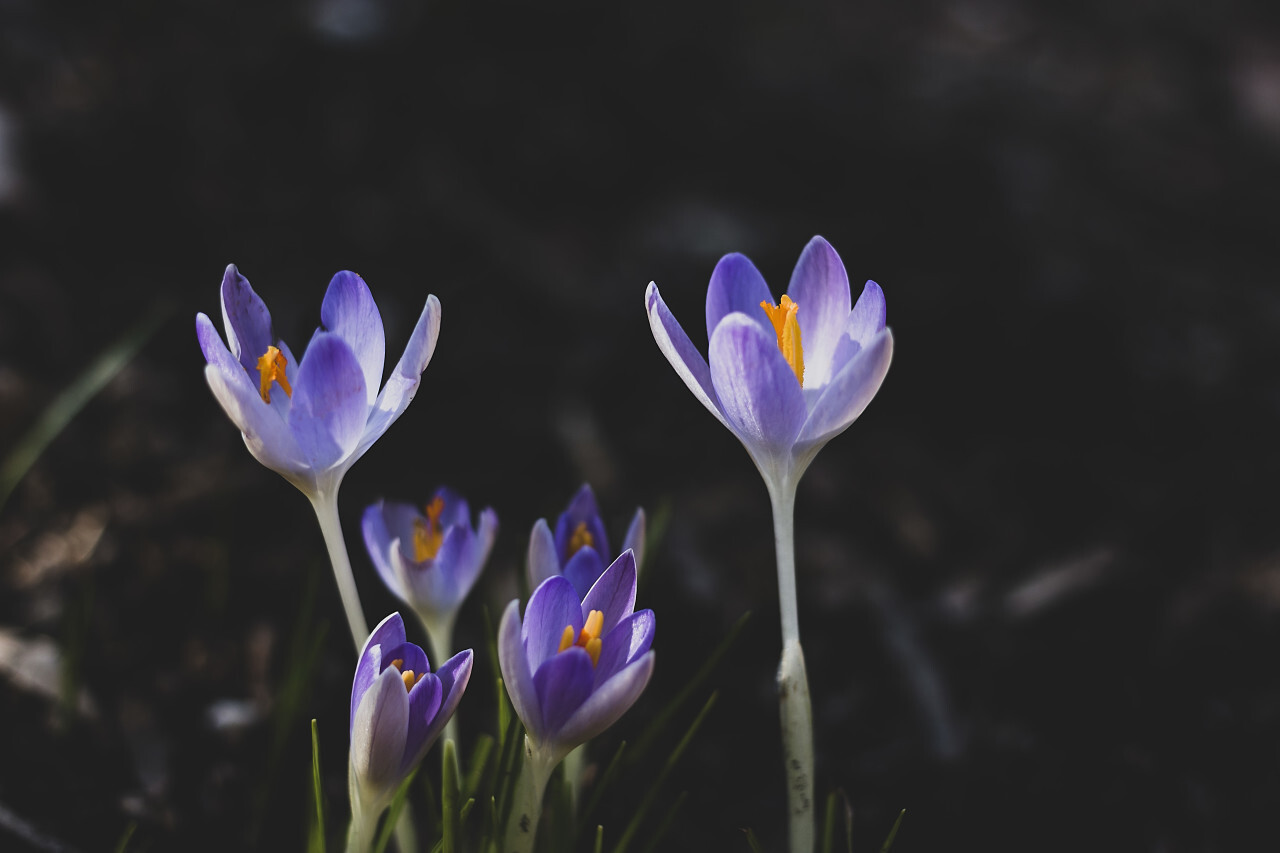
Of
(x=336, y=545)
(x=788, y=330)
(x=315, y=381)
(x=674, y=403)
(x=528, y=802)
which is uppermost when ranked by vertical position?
(x=674, y=403)

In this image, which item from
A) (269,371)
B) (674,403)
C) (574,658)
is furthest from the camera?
(674,403)

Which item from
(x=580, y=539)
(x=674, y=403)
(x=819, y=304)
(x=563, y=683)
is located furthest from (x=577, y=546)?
(x=674, y=403)

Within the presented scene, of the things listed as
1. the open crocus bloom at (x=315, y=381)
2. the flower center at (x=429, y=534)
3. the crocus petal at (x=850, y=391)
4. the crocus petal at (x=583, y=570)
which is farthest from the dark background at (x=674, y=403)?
the crocus petal at (x=850, y=391)

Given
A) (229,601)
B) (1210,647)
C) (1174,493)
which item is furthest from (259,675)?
(1174,493)

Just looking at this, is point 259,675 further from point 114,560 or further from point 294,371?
point 294,371

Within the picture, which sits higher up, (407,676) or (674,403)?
(674,403)

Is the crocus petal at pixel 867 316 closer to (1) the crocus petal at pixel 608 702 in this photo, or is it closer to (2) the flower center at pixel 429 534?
(1) the crocus petal at pixel 608 702

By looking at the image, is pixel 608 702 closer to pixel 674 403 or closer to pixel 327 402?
pixel 327 402

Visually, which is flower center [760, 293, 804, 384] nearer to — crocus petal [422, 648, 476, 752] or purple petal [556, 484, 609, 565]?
purple petal [556, 484, 609, 565]

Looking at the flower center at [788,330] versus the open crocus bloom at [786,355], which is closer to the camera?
the open crocus bloom at [786,355]
